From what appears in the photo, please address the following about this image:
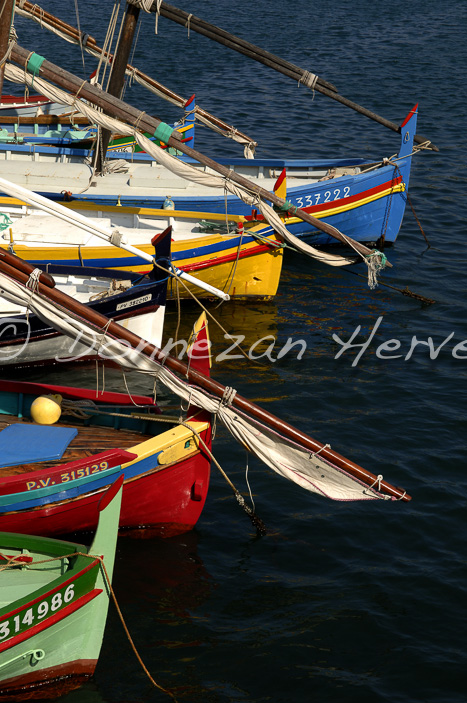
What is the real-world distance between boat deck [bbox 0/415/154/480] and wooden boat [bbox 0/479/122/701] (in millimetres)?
1265

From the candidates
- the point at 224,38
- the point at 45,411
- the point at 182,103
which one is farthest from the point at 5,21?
the point at 182,103

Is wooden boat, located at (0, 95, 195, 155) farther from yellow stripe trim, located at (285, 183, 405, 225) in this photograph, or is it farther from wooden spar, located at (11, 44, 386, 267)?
wooden spar, located at (11, 44, 386, 267)

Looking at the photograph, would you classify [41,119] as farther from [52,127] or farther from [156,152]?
[156,152]

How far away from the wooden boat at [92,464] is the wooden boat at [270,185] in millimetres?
8100

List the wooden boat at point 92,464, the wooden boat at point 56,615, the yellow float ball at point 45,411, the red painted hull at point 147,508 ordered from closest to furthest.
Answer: the wooden boat at point 56,615
the wooden boat at point 92,464
the red painted hull at point 147,508
the yellow float ball at point 45,411

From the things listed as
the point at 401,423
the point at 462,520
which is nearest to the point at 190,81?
the point at 401,423

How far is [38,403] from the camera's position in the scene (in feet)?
37.9

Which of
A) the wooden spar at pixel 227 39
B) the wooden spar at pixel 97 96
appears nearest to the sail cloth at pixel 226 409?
the wooden spar at pixel 97 96

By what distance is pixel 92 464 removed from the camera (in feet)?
33.5

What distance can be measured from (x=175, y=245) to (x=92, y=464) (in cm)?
833

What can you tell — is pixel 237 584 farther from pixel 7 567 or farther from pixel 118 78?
pixel 118 78

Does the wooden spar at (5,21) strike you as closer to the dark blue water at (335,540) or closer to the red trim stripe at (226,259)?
the dark blue water at (335,540)

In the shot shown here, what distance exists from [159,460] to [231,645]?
2.57m

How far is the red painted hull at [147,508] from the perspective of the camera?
10422 mm
